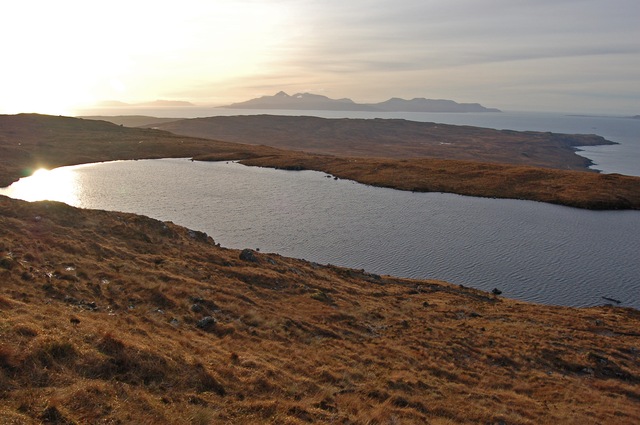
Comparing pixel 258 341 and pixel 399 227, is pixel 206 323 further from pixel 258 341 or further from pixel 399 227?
pixel 399 227

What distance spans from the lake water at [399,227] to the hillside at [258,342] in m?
6.20

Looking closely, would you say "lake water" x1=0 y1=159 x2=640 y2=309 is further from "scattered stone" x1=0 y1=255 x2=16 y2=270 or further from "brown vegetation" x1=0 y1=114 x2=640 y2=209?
"scattered stone" x1=0 y1=255 x2=16 y2=270

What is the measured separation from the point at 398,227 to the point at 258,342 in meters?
36.8

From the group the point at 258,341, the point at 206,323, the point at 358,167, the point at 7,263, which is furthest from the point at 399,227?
the point at 358,167

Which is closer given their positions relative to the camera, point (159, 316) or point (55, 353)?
point (55, 353)

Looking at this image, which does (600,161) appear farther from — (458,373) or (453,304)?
(458,373)

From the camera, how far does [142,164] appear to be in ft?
334

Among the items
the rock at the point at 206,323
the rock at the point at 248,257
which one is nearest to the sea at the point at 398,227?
the rock at the point at 248,257

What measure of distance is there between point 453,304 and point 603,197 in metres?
60.9

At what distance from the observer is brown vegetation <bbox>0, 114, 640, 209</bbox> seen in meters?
79.4

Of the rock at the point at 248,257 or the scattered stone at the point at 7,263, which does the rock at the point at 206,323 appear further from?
→ the rock at the point at 248,257

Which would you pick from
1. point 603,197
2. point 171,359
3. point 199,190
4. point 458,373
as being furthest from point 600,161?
point 171,359

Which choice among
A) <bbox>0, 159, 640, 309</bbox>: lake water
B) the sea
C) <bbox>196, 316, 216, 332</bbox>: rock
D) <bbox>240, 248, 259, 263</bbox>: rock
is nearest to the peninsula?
<bbox>196, 316, 216, 332</bbox>: rock

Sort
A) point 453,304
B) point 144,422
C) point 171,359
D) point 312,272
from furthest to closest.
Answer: point 312,272
point 453,304
point 171,359
point 144,422
